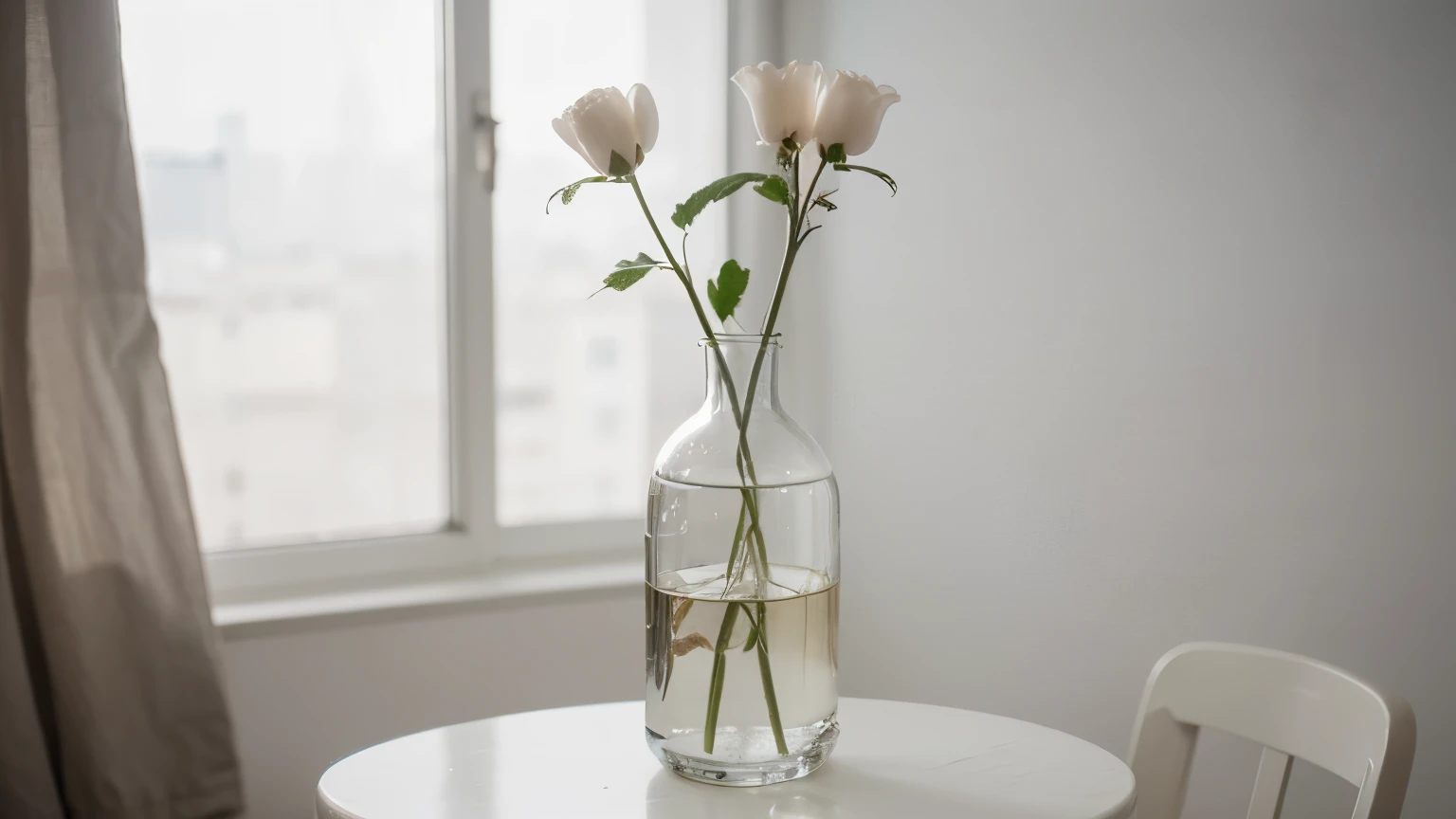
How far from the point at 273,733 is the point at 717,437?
1209mm

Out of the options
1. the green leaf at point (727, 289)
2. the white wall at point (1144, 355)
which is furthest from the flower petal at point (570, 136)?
the white wall at point (1144, 355)

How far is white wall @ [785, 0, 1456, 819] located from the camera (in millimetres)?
1169

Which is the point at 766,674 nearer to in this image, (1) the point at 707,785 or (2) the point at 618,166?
(1) the point at 707,785

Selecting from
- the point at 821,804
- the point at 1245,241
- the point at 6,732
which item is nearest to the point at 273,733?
the point at 6,732

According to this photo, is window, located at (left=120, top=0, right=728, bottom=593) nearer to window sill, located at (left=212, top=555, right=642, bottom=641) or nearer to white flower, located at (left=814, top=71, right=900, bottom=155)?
window sill, located at (left=212, top=555, right=642, bottom=641)

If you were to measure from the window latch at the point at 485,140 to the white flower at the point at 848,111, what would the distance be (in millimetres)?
1276

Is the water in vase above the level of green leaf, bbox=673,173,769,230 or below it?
below

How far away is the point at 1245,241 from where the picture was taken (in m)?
1.33

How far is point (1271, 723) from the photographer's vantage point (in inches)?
40.7

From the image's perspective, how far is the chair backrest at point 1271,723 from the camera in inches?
35.5

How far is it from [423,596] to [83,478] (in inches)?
21.3

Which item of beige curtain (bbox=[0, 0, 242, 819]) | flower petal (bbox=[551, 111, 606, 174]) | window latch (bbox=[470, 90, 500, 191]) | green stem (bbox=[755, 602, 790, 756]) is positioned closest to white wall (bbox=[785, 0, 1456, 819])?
window latch (bbox=[470, 90, 500, 191])

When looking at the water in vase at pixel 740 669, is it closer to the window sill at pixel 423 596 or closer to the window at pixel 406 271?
the window sill at pixel 423 596

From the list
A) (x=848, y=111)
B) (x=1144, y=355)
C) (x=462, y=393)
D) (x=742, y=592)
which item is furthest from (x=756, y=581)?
(x=462, y=393)
